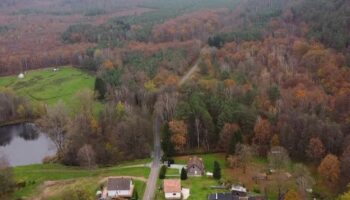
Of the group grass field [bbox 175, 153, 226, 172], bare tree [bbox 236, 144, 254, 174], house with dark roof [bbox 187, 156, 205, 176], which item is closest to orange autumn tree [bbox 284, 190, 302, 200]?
bare tree [bbox 236, 144, 254, 174]

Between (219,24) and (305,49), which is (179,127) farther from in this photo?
(219,24)

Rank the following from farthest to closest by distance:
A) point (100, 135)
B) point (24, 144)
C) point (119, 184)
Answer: point (24, 144)
point (100, 135)
point (119, 184)

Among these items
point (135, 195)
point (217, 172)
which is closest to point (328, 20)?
point (217, 172)

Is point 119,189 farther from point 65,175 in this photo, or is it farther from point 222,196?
point 65,175

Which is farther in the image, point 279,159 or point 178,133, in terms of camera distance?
point 178,133

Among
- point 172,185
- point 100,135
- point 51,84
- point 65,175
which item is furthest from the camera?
point 51,84

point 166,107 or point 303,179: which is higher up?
point 166,107
